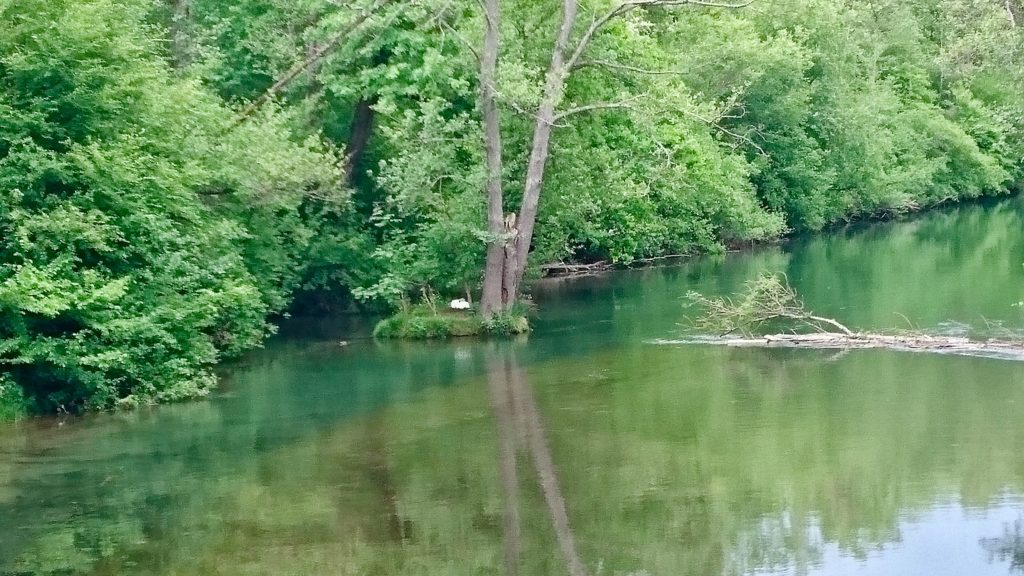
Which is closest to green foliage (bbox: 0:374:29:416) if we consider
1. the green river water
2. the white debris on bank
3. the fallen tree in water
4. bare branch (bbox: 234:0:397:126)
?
the green river water

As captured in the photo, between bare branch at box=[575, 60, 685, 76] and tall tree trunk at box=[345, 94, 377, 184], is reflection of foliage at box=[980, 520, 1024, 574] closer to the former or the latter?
bare branch at box=[575, 60, 685, 76]

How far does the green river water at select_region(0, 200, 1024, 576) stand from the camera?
1177cm

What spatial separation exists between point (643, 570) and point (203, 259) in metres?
12.7

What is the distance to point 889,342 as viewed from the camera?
20938mm

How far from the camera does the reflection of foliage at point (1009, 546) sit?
11130mm

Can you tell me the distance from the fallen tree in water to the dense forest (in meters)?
3.97

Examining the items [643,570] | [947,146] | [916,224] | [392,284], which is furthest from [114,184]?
[947,146]

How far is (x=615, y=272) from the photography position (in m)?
34.8

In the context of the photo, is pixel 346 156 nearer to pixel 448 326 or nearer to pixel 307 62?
pixel 307 62

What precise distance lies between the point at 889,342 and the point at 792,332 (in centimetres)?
228

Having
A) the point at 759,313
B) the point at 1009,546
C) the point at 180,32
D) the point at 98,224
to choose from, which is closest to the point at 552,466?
the point at 1009,546

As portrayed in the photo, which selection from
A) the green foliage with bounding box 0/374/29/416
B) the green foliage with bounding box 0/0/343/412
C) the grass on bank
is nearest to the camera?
→ the green foliage with bounding box 0/374/29/416

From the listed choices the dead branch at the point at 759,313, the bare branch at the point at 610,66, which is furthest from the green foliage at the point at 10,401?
the bare branch at the point at 610,66

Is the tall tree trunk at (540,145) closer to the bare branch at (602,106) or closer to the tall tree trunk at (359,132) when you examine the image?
the bare branch at (602,106)
